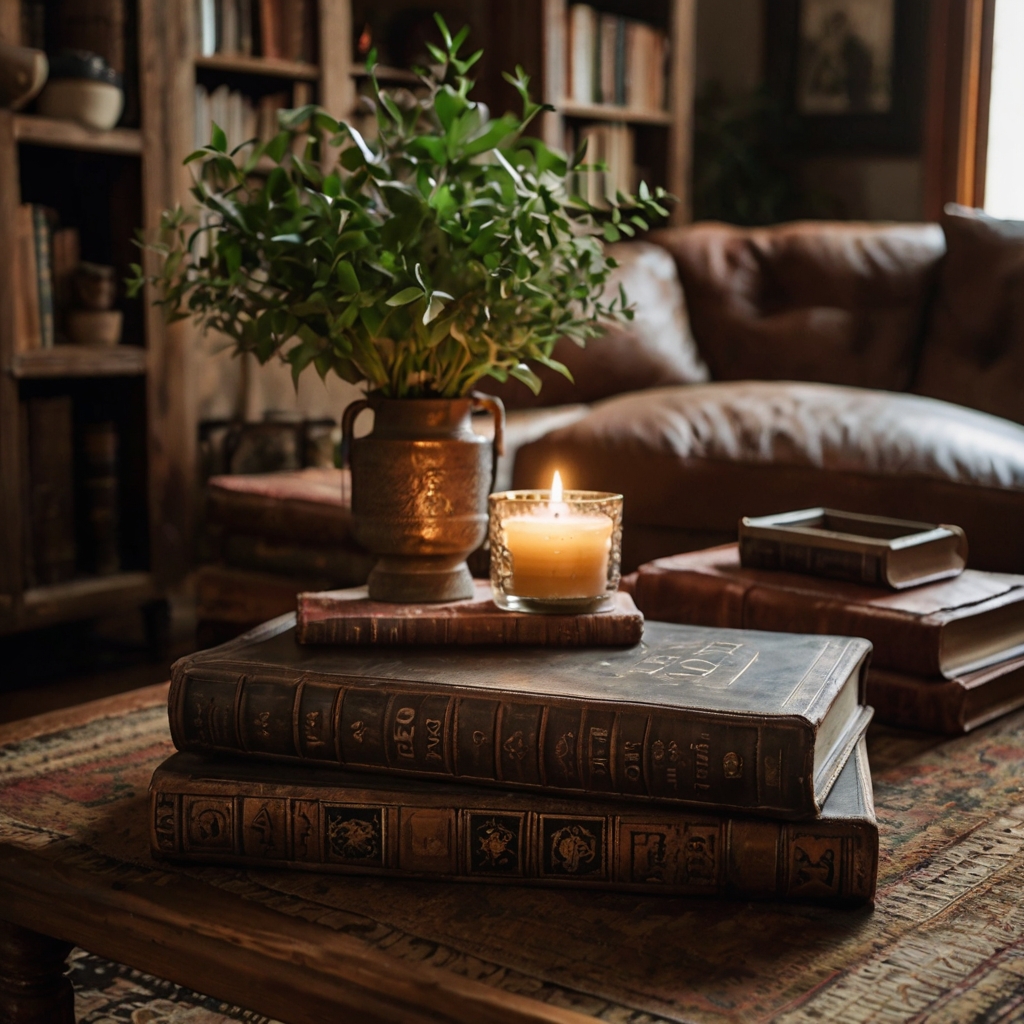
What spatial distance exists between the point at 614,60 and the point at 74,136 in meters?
1.66

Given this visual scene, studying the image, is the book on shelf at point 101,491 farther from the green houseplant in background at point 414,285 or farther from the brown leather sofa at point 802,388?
the green houseplant in background at point 414,285

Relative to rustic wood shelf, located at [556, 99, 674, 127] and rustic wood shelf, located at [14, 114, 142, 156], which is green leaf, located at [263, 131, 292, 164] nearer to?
rustic wood shelf, located at [14, 114, 142, 156]

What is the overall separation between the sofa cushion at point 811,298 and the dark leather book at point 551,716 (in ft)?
6.64

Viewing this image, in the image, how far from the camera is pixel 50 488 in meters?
2.63

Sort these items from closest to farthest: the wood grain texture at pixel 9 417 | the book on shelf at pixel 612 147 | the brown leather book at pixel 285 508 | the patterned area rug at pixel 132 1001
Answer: the patterned area rug at pixel 132 1001
the brown leather book at pixel 285 508
the wood grain texture at pixel 9 417
the book on shelf at pixel 612 147

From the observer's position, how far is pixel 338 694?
2.78ft

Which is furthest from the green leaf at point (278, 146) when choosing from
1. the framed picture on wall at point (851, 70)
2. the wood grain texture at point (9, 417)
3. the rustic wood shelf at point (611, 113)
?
the framed picture on wall at point (851, 70)

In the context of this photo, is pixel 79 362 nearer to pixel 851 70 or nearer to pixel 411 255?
pixel 411 255

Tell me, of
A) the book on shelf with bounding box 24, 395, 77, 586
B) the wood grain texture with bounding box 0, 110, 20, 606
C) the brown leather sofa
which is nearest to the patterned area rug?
the brown leather sofa

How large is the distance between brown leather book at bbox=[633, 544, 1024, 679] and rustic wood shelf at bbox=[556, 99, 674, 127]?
2297 millimetres

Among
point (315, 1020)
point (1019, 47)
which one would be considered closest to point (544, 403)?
point (1019, 47)

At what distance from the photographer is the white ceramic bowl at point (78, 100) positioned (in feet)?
8.29

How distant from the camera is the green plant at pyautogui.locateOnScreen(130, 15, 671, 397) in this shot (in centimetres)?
99

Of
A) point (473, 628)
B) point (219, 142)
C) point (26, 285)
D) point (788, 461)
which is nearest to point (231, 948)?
point (473, 628)
